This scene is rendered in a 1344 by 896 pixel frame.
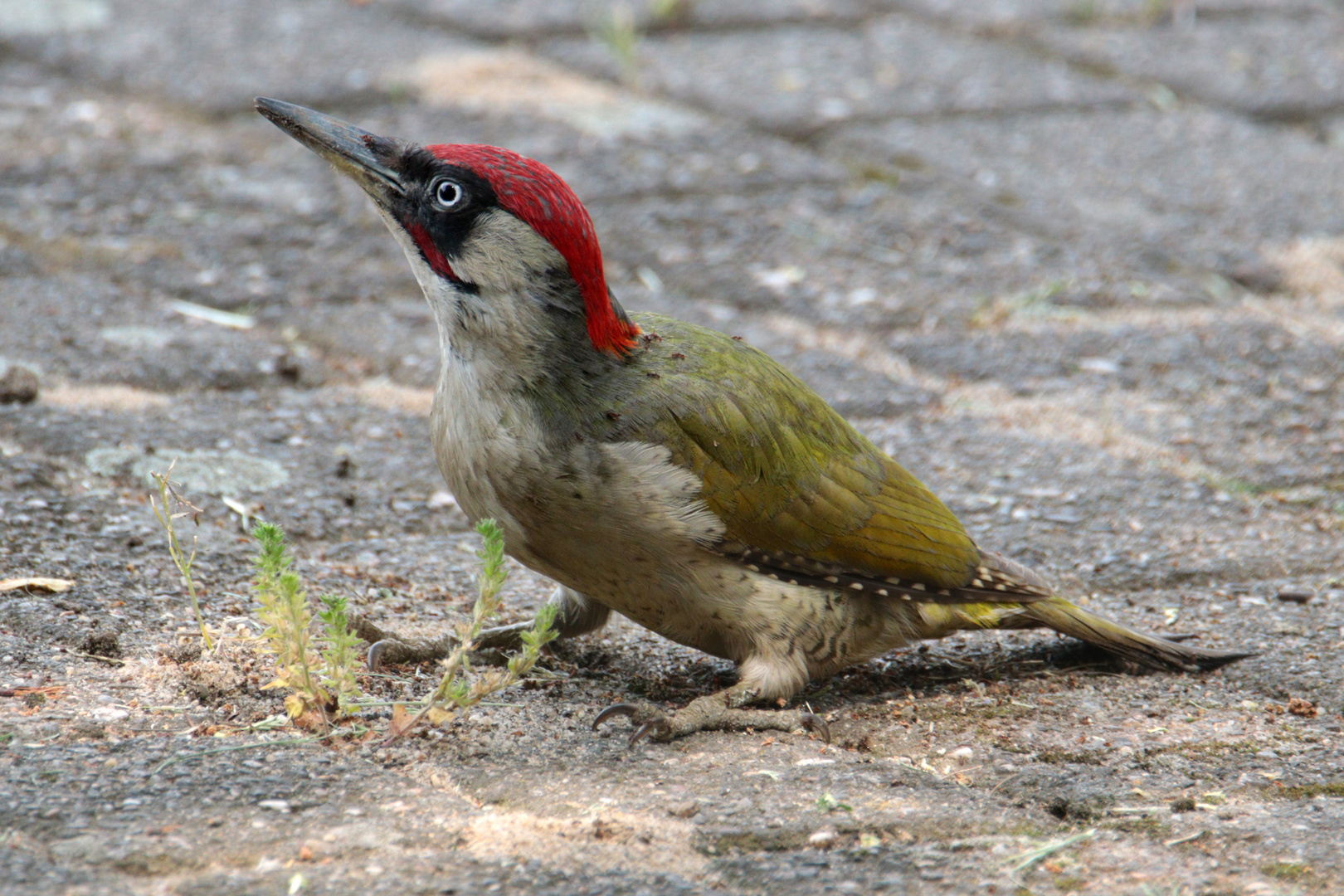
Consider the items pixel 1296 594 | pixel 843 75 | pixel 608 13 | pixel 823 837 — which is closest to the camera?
A: pixel 823 837

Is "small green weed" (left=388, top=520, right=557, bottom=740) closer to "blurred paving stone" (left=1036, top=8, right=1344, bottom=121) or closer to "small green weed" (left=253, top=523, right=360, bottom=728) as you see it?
"small green weed" (left=253, top=523, right=360, bottom=728)

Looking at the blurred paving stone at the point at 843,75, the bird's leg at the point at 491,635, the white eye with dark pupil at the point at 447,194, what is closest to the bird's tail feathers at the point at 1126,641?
the bird's leg at the point at 491,635

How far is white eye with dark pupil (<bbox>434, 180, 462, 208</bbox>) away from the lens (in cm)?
296

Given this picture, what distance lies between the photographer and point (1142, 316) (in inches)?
206

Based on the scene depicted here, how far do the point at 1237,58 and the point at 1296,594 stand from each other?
4.94 meters

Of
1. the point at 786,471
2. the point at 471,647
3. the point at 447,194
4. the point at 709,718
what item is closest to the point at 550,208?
the point at 447,194

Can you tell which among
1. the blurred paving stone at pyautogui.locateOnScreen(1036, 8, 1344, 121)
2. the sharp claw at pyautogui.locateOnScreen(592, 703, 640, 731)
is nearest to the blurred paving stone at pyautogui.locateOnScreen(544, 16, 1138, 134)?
the blurred paving stone at pyautogui.locateOnScreen(1036, 8, 1344, 121)

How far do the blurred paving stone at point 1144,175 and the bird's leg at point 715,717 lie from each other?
10.8 feet

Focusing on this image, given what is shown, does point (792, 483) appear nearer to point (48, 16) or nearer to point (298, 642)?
point (298, 642)

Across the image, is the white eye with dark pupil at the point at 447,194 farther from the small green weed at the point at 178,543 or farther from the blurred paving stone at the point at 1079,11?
the blurred paving stone at the point at 1079,11

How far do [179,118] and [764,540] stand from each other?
418 centimetres

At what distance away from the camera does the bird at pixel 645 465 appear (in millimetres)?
2898

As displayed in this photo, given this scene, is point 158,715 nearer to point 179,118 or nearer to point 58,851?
point 58,851

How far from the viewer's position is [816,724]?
9.57 feet
